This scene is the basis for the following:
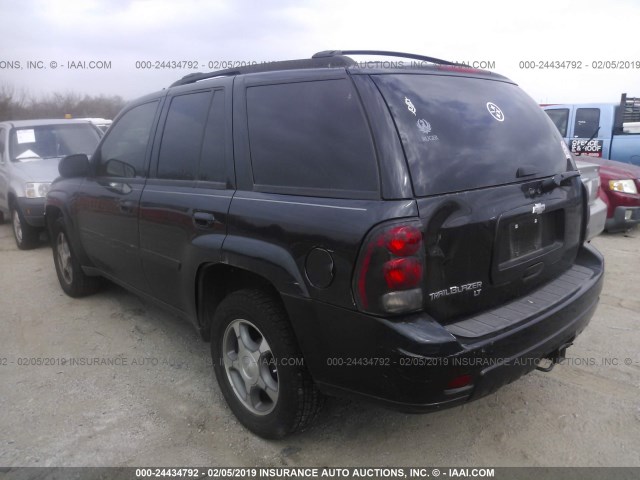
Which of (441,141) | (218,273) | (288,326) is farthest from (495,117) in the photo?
(218,273)

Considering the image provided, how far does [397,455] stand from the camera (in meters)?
2.58

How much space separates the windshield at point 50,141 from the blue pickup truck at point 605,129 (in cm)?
818

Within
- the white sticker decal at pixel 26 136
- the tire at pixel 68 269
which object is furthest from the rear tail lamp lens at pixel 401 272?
the white sticker decal at pixel 26 136

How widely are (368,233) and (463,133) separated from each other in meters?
0.72

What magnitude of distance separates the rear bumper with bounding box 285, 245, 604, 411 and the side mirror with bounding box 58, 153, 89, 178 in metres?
2.73

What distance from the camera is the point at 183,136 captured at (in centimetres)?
313

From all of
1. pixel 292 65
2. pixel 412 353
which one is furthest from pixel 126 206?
pixel 412 353

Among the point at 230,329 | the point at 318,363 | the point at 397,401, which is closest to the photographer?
the point at 397,401

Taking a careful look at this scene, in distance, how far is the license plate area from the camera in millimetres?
2381

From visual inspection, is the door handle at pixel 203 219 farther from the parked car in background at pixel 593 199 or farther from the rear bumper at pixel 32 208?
the rear bumper at pixel 32 208

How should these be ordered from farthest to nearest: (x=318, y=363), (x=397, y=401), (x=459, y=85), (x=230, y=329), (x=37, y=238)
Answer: (x=37, y=238), (x=230, y=329), (x=459, y=85), (x=318, y=363), (x=397, y=401)

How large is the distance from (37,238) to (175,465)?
5670 mm

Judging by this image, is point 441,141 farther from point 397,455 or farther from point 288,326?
point 397,455

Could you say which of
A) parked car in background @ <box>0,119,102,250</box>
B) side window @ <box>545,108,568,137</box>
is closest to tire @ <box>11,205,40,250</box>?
parked car in background @ <box>0,119,102,250</box>
